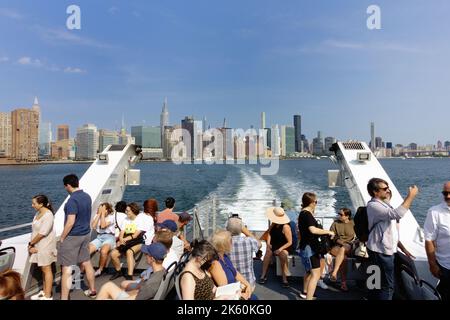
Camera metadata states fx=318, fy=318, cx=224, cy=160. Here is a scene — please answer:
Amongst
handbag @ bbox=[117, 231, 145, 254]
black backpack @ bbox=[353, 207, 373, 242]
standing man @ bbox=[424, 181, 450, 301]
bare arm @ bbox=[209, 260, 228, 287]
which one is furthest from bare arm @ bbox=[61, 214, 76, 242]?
standing man @ bbox=[424, 181, 450, 301]

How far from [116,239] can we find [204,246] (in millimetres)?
2805

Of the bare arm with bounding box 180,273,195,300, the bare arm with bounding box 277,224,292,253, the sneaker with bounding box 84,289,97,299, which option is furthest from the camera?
the bare arm with bounding box 277,224,292,253

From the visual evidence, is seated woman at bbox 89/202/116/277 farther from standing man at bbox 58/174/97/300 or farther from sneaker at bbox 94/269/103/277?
standing man at bbox 58/174/97/300

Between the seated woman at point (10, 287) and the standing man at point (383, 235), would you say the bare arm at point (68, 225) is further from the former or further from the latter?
the standing man at point (383, 235)

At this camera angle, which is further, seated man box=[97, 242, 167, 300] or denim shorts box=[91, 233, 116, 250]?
denim shorts box=[91, 233, 116, 250]

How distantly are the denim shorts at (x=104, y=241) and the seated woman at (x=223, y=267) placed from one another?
248 centimetres

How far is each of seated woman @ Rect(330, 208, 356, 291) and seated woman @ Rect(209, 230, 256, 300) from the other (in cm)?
172

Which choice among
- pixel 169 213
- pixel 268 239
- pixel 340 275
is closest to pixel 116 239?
pixel 169 213

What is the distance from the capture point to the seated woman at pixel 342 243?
4477 millimetres

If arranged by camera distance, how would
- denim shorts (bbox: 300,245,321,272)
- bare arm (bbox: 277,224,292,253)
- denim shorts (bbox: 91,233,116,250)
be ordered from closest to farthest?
denim shorts (bbox: 300,245,321,272), bare arm (bbox: 277,224,292,253), denim shorts (bbox: 91,233,116,250)

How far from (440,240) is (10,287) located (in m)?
3.94

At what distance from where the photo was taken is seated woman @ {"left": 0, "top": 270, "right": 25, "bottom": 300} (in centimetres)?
254

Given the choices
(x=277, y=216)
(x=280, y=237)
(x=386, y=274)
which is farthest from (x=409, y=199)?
(x=280, y=237)

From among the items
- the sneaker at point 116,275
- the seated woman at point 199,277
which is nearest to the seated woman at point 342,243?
the seated woman at point 199,277
